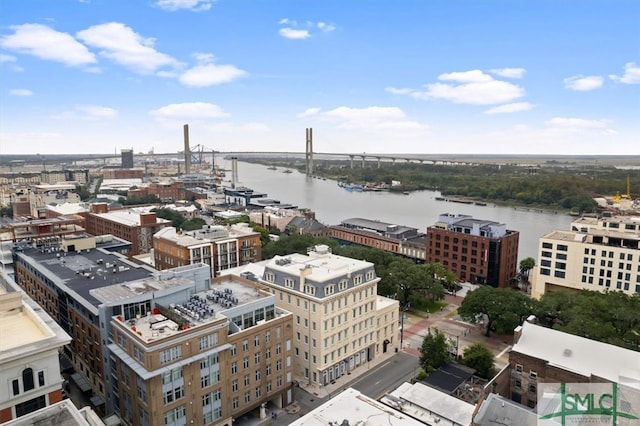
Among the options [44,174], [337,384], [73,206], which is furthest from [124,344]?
[44,174]

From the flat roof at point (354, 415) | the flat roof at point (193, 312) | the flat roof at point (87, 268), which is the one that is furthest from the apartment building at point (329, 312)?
the flat roof at point (354, 415)

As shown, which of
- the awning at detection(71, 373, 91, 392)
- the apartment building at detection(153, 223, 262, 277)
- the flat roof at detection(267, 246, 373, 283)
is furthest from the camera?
the apartment building at detection(153, 223, 262, 277)

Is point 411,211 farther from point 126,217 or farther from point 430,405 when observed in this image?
point 430,405

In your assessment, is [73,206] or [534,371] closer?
[534,371]

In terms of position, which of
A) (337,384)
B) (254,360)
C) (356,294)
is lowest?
(337,384)

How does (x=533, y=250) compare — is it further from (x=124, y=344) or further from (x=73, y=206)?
(x=73, y=206)

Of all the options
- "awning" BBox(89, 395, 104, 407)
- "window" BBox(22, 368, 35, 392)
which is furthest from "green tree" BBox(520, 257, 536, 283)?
"window" BBox(22, 368, 35, 392)

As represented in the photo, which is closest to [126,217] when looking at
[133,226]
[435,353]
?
[133,226]

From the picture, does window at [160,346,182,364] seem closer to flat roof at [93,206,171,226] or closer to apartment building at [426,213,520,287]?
apartment building at [426,213,520,287]
